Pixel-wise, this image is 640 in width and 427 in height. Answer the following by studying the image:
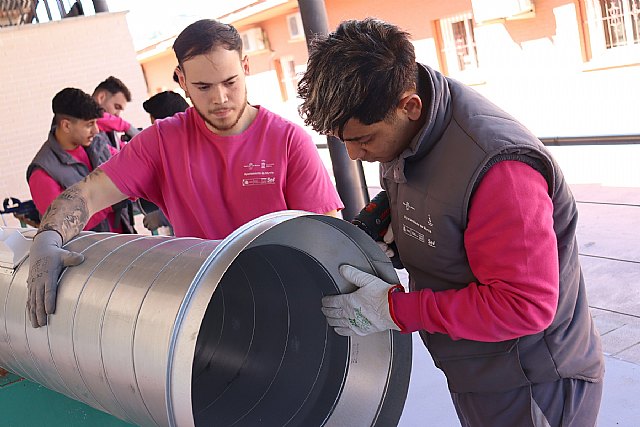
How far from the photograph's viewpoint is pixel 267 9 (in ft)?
45.1

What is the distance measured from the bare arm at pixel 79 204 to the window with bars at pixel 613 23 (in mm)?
8293

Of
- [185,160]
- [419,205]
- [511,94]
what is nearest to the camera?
[419,205]

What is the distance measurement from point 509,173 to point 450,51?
10388 millimetres

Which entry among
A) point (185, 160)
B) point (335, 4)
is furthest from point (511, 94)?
point (185, 160)

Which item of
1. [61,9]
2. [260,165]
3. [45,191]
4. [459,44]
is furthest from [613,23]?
[260,165]

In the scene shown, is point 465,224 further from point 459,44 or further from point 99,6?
point 459,44

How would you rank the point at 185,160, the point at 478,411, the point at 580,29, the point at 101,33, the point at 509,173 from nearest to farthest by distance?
the point at 509,173 → the point at 478,411 → the point at 185,160 → the point at 101,33 → the point at 580,29

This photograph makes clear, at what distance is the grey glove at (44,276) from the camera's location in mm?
1664

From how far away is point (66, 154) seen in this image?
3.77 metres

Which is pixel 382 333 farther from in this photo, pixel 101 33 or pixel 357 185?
pixel 101 33

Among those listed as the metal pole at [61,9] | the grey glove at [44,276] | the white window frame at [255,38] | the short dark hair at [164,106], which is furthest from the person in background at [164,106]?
the white window frame at [255,38]

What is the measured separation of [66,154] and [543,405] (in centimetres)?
288

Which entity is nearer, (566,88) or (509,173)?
(509,173)

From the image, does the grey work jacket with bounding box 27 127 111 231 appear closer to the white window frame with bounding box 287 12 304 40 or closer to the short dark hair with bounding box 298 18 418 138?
the short dark hair with bounding box 298 18 418 138
